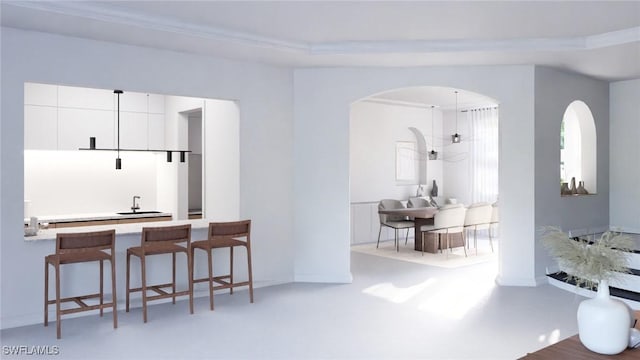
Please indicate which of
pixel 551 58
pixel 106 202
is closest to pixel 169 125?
pixel 106 202

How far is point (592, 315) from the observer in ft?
8.32

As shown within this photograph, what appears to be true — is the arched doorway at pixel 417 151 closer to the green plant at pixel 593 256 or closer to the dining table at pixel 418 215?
the dining table at pixel 418 215

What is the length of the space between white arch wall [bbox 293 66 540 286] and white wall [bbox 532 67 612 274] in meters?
0.29

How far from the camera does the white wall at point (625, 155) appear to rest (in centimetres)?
794

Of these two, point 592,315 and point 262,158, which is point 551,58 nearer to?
point 262,158

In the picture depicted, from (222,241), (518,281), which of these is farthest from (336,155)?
(518,281)

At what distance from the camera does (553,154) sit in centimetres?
671

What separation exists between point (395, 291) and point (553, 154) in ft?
9.01

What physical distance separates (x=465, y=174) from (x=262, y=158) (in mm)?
6273

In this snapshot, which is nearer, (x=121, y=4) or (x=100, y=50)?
(x=121, y=4)

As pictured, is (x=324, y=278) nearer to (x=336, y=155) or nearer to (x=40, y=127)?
(x=336, y=155)

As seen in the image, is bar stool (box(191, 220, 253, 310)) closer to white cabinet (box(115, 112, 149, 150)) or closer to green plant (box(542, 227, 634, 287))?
white cabinet (box(115, 112, 149, 150))

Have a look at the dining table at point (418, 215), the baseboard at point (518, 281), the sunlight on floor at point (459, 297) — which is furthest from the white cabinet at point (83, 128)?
the baseboard at point (518, 281)

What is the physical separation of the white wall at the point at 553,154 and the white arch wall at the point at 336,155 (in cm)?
29
